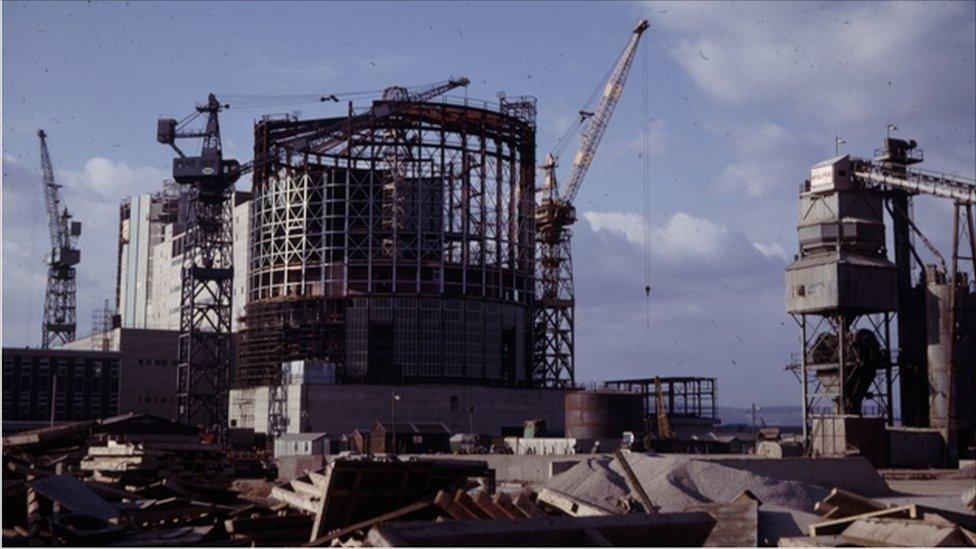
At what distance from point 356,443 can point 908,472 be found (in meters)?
39.5

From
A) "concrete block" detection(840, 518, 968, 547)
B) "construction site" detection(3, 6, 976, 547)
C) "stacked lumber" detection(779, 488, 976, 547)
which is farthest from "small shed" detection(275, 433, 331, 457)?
"concrete block" detection(840, 518, 968, 547)

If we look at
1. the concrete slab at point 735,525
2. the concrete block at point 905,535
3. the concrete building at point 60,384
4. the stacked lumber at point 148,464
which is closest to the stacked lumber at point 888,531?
the concrete block at point 905,535

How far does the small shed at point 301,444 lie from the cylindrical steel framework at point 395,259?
16.7m

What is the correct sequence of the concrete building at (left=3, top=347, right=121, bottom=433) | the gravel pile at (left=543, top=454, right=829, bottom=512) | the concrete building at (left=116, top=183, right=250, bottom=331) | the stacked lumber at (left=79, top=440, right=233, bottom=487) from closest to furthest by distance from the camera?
1. the stacked lumber at (left=79, top=440, right=233, bottom=487)
2. the gravel pile at (left=543, top=454, right=829, bottom=512)
3. the concrete building at (left=3, top=347, right=121, bottom=433)
4. the concrete building at (left=116, top=183, right=250, bottom=331)

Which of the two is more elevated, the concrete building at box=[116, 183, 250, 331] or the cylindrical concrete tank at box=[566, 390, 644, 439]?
the concrete building at box=[116, 183, 250, 331]

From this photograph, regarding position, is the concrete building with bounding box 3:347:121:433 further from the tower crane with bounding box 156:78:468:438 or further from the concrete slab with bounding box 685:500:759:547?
the concrete slab with bounding box 685:500:759:547

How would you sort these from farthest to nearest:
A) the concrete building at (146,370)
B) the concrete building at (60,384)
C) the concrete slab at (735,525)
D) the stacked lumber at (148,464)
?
the concrete building at (146,370), the concrete building at (60,384), the stacked lumber at (148,464), the concrete slab at (735,525)

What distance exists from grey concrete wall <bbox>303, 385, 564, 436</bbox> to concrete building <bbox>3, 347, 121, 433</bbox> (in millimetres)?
32834

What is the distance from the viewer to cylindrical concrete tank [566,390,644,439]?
9256cm

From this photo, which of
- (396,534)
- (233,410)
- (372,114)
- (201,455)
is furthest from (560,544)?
(233,410)

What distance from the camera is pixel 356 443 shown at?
88188mm

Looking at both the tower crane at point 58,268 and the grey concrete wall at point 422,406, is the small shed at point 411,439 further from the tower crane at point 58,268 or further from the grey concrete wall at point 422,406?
the tower crane at point 58,268

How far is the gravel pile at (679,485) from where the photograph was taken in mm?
36906

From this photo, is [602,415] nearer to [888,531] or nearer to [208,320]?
[208,320]
